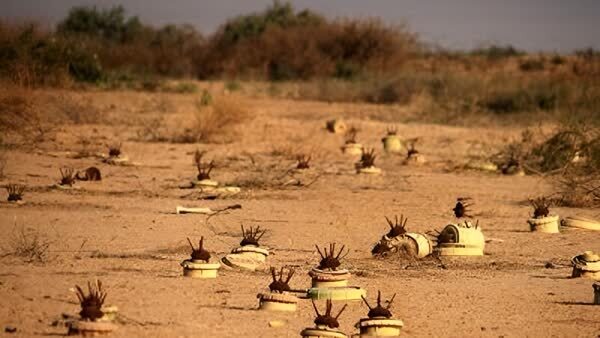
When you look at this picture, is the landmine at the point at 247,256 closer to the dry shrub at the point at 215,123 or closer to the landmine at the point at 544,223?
the landmine at the point at 544,223

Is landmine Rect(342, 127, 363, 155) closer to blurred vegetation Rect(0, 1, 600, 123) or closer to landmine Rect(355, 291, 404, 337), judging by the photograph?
blurred vegetation Rect(0, 1, 600, 123)

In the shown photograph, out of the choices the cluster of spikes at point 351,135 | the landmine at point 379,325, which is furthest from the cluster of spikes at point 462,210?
the landmine at point 379,325

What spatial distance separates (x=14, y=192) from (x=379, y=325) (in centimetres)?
780

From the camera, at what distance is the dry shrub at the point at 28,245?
37.9 ft

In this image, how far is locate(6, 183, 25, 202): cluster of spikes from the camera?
1561 centimetres

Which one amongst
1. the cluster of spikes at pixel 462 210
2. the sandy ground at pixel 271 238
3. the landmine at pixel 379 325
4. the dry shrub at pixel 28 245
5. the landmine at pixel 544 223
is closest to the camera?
the landmine at pixel 379 325

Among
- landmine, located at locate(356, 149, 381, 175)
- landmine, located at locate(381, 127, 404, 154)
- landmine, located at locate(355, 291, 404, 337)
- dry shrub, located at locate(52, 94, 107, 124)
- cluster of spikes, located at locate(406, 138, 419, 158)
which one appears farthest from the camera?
dry shrub, located at locate(52, 94, 107, 124)

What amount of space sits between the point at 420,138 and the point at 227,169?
6646 mm

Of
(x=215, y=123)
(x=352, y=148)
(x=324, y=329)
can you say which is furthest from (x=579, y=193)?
(x=324, y=329)

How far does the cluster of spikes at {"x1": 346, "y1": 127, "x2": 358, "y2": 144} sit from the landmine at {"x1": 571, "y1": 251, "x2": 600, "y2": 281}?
39.2ft

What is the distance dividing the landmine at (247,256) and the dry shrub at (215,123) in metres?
12.1

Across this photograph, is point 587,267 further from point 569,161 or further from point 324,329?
point 569,161

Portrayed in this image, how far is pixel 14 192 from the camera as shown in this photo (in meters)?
15.9

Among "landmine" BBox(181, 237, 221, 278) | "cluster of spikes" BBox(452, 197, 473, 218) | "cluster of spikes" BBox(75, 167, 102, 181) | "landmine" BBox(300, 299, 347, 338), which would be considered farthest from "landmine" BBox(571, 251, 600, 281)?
"cluster of spikes" BBox(75, 167, 102, 181)
